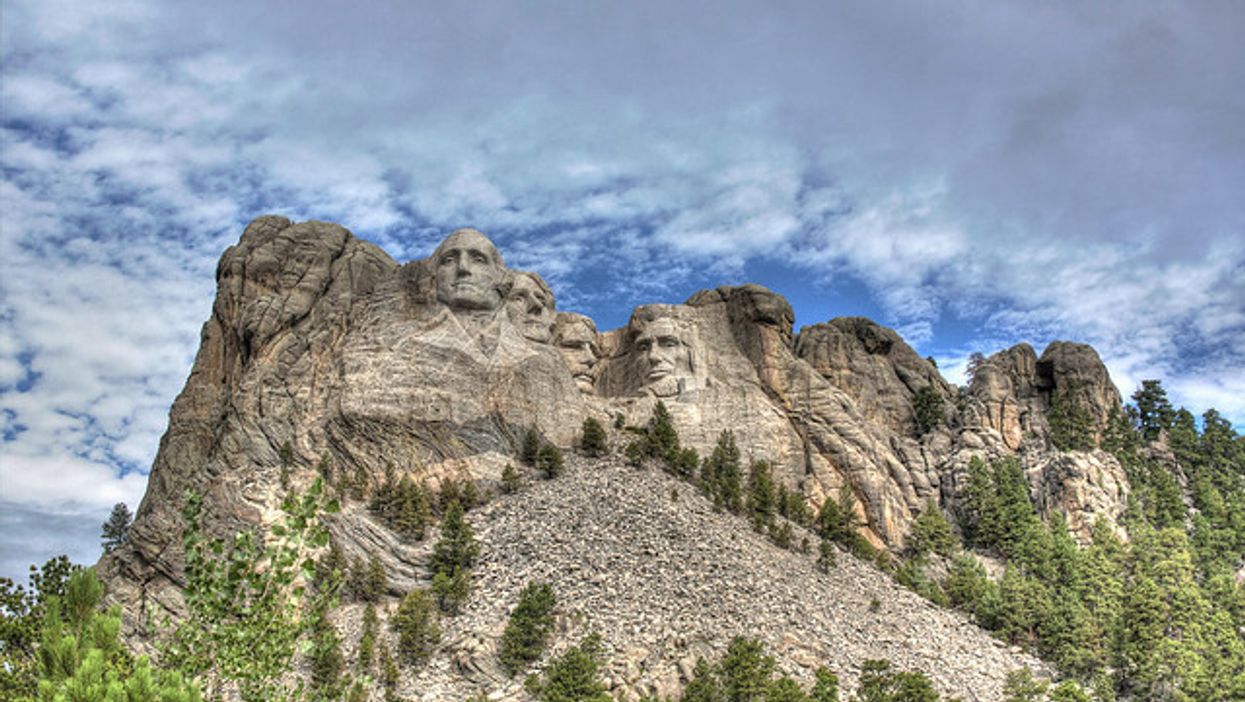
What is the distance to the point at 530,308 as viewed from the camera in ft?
289

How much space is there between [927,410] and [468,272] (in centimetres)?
3952

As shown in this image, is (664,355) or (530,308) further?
(664,355)

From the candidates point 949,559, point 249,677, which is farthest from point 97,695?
point 949,559

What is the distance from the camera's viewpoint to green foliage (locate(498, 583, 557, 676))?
58281 mm

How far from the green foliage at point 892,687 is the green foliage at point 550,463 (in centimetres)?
2548

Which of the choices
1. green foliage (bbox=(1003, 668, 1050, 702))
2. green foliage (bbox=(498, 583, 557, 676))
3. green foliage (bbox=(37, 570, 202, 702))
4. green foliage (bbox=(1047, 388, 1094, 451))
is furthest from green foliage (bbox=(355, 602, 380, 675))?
green foliage (bbox=(1047, 388, 1094, 451))

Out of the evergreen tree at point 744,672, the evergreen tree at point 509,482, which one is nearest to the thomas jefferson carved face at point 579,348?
the evergreen tree at point 509,482

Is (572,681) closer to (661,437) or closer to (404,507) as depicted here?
(404,507)

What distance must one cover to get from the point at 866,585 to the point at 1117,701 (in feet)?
51.0

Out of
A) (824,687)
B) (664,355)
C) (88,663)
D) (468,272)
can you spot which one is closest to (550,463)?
(468,272)

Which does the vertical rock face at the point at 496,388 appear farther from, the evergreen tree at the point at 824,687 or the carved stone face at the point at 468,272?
the evergreen tree at the point at 824,687

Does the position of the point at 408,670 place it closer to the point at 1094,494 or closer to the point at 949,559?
the point at 949,559

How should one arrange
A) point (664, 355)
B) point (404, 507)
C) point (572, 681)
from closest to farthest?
point (572, 681) < point (404, 507) < point (664, 355)

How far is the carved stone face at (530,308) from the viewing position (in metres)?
86.4
